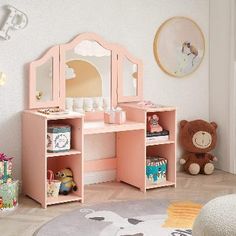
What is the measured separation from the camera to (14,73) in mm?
4113

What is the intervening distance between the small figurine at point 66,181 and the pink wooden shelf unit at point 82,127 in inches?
1.6

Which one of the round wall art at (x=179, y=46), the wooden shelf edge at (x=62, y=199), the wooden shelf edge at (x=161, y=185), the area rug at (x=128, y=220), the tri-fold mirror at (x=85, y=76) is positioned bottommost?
the area rug at (x=128, y=220)

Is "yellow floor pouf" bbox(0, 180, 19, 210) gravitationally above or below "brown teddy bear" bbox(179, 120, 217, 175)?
below

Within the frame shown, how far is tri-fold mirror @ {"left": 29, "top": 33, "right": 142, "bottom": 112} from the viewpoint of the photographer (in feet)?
13.7

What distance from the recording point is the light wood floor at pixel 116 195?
3.51 m

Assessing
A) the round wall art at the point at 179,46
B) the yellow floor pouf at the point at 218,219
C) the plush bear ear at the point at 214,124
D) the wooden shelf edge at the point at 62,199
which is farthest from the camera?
the plush bear ear at the point at 214,124

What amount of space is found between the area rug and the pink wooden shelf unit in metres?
0.32

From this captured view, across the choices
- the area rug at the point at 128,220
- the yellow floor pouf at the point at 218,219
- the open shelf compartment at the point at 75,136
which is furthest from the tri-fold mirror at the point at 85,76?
the yellow floor pouf at the point at 218,219

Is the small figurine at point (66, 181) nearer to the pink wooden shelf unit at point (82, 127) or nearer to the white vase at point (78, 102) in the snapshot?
the pink wooden shelf unit at point (82, 127)

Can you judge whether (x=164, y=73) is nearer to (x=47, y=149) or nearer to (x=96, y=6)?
(x=96, y=6)

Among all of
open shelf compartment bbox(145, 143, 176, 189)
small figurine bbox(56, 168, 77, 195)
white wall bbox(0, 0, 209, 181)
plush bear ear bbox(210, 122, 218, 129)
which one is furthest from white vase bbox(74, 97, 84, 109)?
plush bear ear bbox(210, 122, 218, 129)

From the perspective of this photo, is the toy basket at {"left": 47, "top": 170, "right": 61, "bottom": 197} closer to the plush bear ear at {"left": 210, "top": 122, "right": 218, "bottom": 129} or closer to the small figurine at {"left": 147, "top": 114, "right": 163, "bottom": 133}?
the small figurine at {"left": 147, "top": 114, "right": 163, "bottom": 133}

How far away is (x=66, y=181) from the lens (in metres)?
4.08

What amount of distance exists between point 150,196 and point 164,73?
4.12 feet
